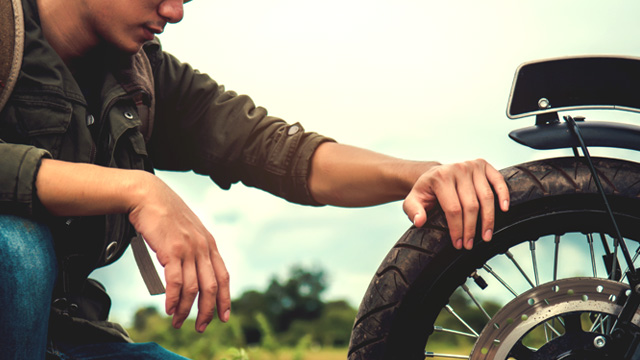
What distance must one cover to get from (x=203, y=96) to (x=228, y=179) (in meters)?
0.30

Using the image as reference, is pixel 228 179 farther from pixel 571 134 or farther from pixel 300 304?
pixel 300 304

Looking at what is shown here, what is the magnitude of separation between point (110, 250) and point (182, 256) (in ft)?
2.18

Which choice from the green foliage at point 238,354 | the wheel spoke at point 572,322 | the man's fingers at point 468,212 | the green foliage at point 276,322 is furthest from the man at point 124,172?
the green foliage at point 276,322

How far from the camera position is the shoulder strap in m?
1.49

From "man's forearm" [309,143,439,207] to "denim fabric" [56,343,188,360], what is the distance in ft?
2.15

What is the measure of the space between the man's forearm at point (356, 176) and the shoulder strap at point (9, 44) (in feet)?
2.84

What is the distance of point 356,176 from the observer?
5.93ft

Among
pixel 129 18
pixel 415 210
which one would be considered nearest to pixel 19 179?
pixel 129 18

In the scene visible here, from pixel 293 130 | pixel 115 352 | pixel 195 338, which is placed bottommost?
pixel 195 338

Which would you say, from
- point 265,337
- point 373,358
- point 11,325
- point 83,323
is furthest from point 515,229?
point 265,337

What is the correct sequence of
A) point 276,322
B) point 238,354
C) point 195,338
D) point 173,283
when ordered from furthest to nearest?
point 276,322 < point 195,338 < point 238,354 < point 173,283

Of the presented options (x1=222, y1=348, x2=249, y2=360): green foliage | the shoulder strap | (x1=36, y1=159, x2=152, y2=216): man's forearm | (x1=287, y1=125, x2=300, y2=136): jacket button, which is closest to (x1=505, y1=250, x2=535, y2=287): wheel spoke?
(x1=36, y1=159, x2=152, y2=216): man's forearm

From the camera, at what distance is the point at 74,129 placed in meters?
1.62

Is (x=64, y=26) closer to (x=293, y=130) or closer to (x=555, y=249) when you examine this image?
(x=293, y=130)
